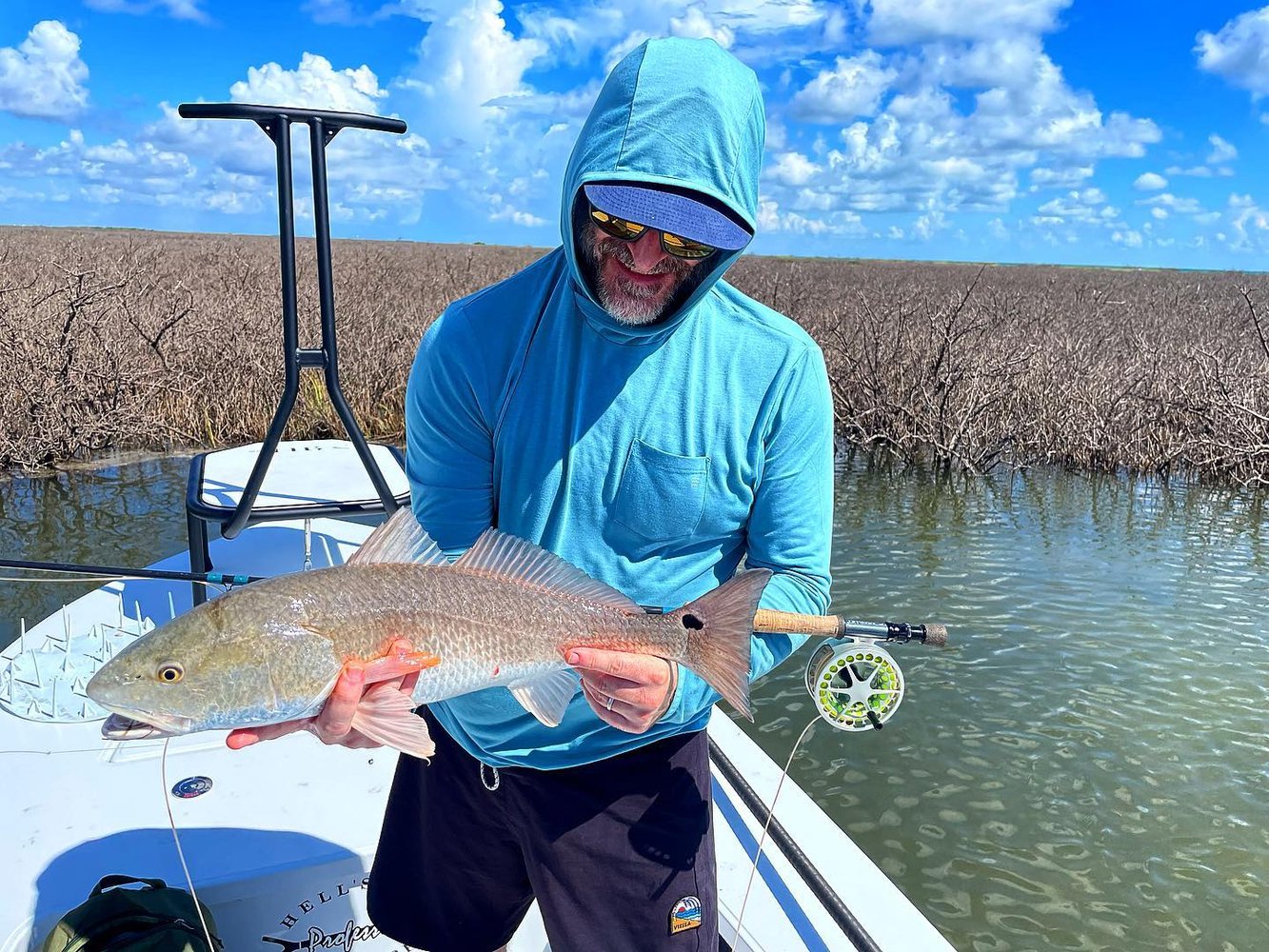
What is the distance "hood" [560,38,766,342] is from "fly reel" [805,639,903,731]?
1259 millimetres

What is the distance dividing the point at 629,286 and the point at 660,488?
1.51ft

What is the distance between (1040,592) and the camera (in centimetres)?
942

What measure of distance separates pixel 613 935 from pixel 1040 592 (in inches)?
326

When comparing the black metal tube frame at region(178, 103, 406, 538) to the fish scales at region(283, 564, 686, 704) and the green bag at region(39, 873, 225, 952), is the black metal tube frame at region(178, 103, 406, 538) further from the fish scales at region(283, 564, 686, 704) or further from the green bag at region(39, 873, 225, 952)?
the fish scales at region(283, 564, 686, 704)

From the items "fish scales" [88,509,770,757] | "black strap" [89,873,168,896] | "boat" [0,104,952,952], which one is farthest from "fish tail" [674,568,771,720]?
"black strap" [89,873,168,896]

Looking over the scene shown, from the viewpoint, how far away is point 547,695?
6.82 feet

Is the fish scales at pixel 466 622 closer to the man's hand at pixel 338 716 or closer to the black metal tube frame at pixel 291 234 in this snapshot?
the man's hand at pixel 338 716

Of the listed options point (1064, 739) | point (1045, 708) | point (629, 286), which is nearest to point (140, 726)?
point (629, 286)

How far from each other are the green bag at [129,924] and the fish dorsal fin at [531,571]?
1.49 meters

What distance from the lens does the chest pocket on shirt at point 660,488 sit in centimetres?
213

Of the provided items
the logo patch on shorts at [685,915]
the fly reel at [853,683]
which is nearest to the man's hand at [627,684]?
the logo patch on shorts at [685,915]

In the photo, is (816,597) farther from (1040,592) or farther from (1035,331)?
(1035,331)

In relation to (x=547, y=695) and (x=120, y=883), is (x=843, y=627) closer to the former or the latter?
(x=547, y=695)

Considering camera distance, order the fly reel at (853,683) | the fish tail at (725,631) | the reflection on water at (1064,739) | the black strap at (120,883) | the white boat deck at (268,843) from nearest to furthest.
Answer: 1. the fish tail at (725,631)
2. the black strap at (120,883)
3. the fly reel at (853,683)
4. the white boat deck at (268,843)
5. the reflection on water at (1064,739)
